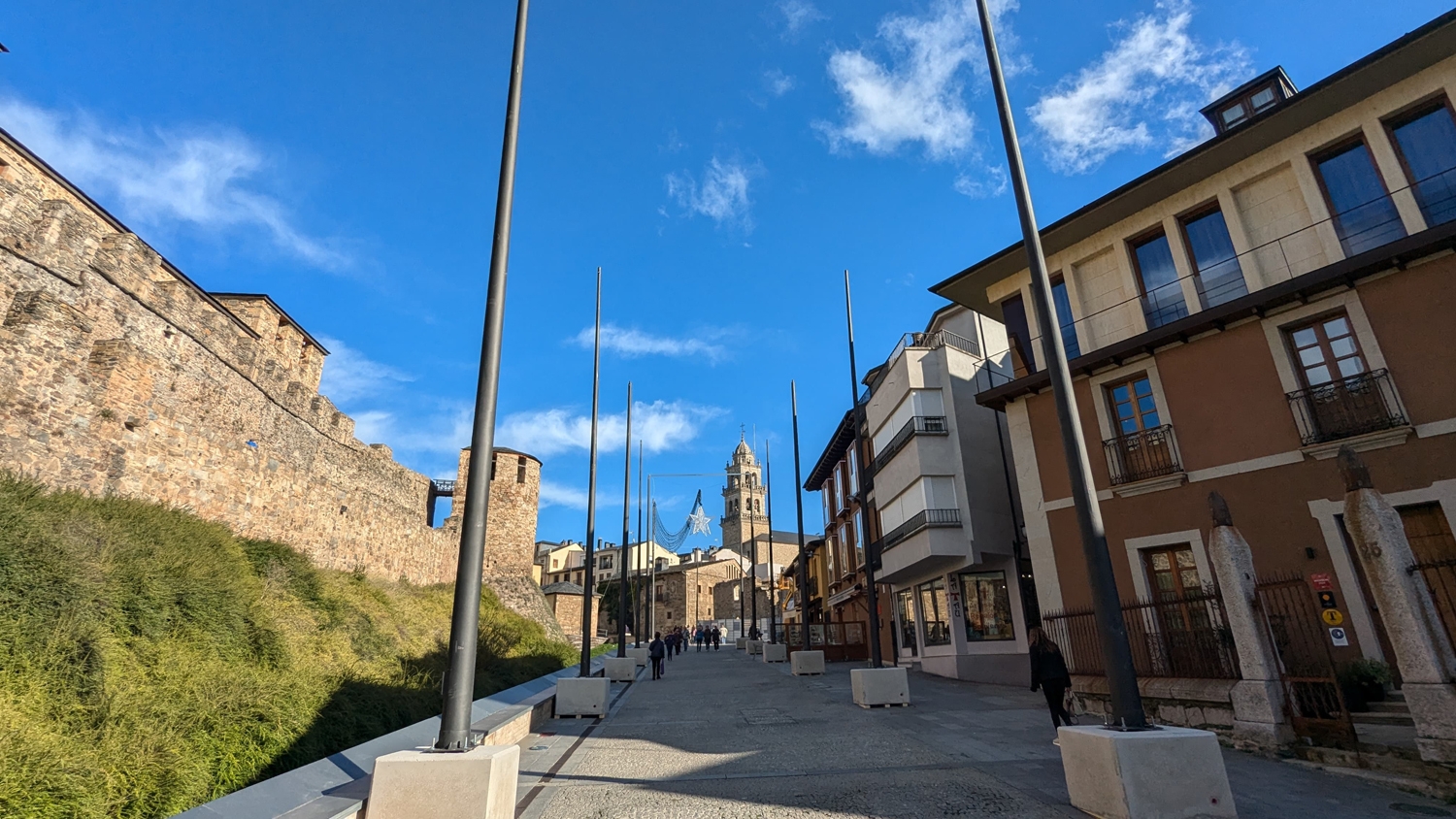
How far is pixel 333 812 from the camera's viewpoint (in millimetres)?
4293

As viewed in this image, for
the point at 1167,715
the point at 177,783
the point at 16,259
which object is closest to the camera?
the point at 177,783

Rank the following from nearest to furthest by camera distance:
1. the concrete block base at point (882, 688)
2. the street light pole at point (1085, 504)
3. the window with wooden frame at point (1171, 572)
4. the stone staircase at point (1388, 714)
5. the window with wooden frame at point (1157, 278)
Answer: the street light pole at point (1085, 504) < the stone staircase at point (1388, 714) < the window with wooden frame at point (1171, 572) < the concrete block base at point (882, 688) < the window with wooden frame at point (1157, 278)

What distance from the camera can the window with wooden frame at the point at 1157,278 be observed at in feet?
44.0

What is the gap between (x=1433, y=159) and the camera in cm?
1066

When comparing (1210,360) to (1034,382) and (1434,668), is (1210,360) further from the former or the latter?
(1434,668)

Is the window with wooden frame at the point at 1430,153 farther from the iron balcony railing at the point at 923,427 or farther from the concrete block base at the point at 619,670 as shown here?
the concrete block base at the point at 619,670

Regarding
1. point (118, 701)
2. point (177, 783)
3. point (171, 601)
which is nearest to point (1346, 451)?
point (177, 783)

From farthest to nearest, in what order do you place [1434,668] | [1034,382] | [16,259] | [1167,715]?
[1034,382] < [16,259] < [1167,715] < [1434,668]

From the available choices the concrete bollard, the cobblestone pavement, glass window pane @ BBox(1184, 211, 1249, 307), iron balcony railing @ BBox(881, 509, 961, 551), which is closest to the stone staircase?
the cobblestone pavement

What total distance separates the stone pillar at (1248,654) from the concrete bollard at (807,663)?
545 inches

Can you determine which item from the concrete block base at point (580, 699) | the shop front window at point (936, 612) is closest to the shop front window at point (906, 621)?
the shop front window at point (936, 612)

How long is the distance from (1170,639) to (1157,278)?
A: 7.63 m

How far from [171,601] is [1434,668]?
600 inches

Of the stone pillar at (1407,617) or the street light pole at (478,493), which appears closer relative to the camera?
the street light pole at (478,493)
